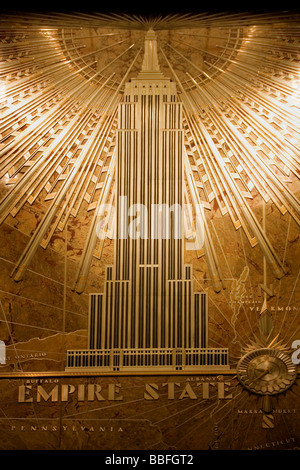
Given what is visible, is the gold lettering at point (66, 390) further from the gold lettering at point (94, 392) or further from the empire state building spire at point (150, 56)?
the empire state building spire at point (150, 56)

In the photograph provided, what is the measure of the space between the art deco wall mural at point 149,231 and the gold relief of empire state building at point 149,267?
10 millimetres

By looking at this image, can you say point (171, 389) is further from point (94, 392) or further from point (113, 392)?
point (94, 392)

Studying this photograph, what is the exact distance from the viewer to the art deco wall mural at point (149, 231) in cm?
408

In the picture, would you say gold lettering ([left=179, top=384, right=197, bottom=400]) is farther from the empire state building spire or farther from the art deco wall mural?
the empire state building spire

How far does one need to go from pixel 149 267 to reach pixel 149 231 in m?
0.25

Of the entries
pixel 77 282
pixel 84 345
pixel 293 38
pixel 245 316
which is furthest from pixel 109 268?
pixel 293 38

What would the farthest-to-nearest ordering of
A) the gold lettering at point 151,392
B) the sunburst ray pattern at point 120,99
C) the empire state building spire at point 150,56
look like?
the empire state building spire at point 150,56
the sunburst ray pattern at point 120,99
the gold lettering at point 151,392

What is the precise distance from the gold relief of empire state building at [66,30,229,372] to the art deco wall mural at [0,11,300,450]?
1 cm

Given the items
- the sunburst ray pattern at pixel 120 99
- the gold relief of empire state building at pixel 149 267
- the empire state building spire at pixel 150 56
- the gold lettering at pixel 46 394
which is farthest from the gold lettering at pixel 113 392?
the empire state building spire at pixel 150 56

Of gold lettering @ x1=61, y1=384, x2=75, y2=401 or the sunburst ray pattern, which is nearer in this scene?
gold lettering @ x1=61, y1=384, x2=75, y2=401

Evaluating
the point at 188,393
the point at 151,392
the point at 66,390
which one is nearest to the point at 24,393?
the point at 66,390

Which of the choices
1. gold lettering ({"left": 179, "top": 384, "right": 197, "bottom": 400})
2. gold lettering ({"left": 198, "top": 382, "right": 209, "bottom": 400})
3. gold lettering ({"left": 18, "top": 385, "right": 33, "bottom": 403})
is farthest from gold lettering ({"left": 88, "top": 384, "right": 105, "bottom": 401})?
gold lettering ({"left": 198, "top": 382, "right": 209, "bottom": 400})

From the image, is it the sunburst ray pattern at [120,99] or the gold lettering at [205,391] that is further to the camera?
the sunburst ray pattern at [120,99]

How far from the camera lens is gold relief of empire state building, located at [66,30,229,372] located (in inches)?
163
